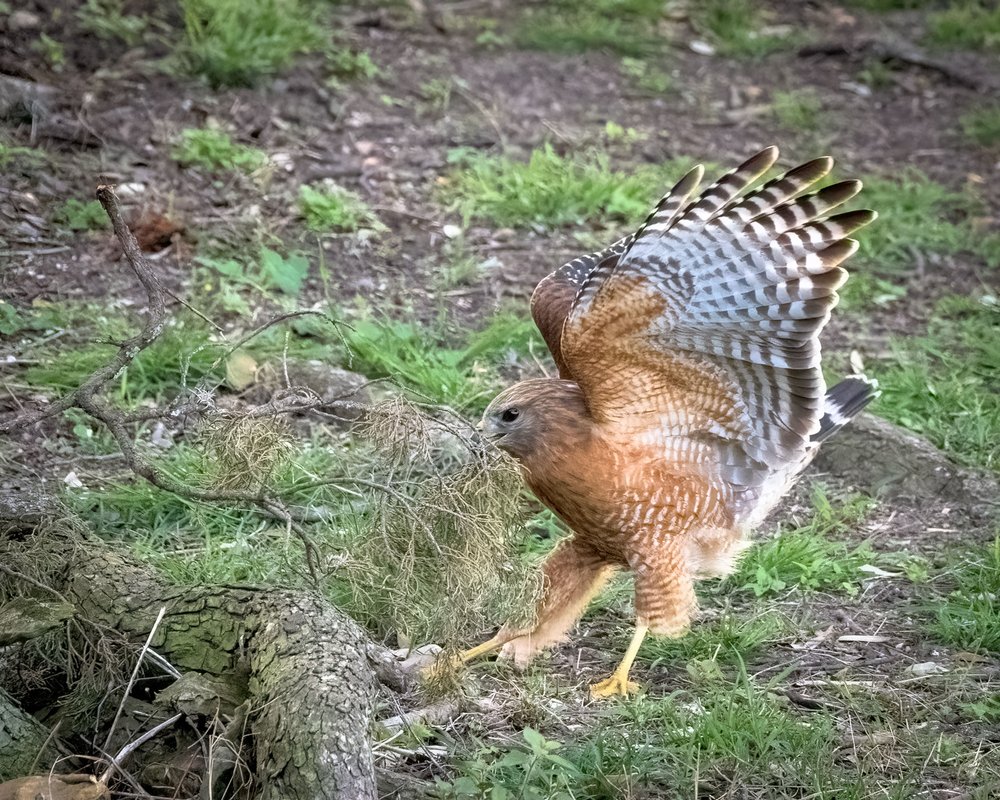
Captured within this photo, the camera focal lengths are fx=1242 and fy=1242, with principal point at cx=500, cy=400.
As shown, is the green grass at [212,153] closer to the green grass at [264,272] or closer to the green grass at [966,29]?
the green grass at [264,272]

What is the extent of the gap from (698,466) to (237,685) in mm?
1839

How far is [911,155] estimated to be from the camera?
8.82 metres

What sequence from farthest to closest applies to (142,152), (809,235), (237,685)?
(142,152) → (809,235) → (237,685)

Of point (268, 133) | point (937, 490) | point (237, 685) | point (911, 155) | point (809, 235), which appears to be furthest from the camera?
point (911, 155)

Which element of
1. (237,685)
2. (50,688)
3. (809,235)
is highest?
(809,235)

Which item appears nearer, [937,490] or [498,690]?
[498,690]

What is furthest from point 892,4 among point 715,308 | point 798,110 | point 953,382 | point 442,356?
point 715,308

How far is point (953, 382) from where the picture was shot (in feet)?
19.9

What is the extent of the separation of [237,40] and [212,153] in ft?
3.69

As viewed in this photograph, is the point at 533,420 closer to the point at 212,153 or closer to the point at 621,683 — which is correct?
the point at 621,683

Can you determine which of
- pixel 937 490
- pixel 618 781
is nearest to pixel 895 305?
pixel 937 490

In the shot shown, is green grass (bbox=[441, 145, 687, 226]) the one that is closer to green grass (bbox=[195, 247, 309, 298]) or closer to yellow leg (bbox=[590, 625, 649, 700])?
green grass (bbox=[195, 247, 309, 298])

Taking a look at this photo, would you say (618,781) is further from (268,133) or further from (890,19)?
(890,19)

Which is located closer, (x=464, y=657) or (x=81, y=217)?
(x=464, y=657)
